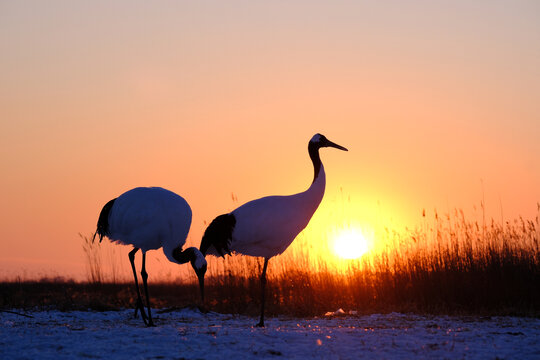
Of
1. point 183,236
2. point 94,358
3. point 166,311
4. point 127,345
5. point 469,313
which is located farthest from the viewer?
point 166,311

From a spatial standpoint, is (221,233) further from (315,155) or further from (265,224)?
(315,155)

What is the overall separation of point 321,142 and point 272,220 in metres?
1.63

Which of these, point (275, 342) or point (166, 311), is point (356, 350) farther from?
point (166, 311)

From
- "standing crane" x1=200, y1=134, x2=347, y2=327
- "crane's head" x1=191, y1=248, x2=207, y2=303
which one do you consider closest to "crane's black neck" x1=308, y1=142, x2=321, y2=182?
"standing crane" x1=200, y1=134, x2=347, y2=327

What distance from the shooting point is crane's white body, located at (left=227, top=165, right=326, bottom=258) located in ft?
26.7

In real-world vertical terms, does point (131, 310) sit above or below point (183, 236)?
below

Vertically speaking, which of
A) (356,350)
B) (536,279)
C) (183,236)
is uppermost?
(183,236)

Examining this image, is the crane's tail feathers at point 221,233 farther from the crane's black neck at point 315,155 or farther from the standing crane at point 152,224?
the crane's black neck at point 315,155

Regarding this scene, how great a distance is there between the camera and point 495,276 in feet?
34.6

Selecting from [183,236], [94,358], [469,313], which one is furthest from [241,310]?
[94,358]

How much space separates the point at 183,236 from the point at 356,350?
11.4ft

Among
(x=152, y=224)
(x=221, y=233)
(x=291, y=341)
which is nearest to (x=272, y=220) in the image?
(x=221, y=233)

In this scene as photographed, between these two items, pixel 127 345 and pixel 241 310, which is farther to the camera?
pixel 241 310

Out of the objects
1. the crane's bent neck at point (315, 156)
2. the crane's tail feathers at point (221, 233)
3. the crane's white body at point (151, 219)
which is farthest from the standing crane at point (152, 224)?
the crane's bent neck at point (315, 156)
